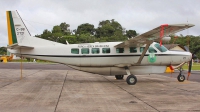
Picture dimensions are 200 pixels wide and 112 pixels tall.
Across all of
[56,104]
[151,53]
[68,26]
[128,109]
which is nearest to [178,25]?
[151,53]

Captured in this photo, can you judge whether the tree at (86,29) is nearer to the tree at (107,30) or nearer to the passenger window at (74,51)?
the tree at (107,30)

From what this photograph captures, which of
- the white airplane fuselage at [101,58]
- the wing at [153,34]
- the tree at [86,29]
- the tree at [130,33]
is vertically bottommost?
→ the white airplane fuselage at [101,58]

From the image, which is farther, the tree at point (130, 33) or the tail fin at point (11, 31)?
the tree at point (130, 33)

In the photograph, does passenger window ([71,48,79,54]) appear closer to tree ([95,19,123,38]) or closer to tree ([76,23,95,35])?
tree ([95,19,123,38])

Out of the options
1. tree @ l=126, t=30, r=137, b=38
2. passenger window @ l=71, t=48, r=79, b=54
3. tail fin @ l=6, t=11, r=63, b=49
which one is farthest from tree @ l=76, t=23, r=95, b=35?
passenger window @ l=71, t=48, r=79, b=54

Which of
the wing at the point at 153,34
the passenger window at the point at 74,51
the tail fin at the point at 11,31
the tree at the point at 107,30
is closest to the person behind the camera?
the wing at the point at 153,34

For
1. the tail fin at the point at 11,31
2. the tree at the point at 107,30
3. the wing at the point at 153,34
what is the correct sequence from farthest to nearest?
the tree at the point at 107,30, the tail fin at the point at 11,31, the wing at the point at 153,34

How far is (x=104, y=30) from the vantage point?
382 feet

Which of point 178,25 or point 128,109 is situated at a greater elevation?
point 178,25

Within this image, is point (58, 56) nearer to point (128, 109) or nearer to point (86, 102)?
point (86, 102)

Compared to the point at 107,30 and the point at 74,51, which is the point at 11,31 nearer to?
the point at 74,51

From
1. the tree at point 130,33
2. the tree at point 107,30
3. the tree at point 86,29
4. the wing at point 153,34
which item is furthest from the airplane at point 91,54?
the tree at point 130,33

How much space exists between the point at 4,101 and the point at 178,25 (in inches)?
356

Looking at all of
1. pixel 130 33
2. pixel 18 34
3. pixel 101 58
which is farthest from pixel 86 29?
pixel 101 58
